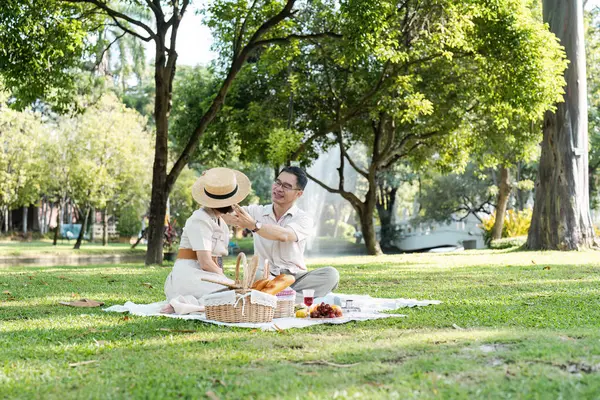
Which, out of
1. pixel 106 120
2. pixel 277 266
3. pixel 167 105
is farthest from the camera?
pixel 106 120

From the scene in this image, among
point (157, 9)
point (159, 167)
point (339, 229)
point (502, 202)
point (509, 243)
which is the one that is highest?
point (157, 9)

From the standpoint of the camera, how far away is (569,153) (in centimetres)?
1816

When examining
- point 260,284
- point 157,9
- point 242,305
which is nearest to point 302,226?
point 260,284

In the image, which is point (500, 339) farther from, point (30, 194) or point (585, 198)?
point (30, 194)

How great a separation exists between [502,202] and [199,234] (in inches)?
796

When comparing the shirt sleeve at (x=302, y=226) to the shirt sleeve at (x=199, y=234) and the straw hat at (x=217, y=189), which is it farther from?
the shirt sleeve at (x=199, y=234)

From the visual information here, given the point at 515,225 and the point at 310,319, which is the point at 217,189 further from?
the point at 515,225

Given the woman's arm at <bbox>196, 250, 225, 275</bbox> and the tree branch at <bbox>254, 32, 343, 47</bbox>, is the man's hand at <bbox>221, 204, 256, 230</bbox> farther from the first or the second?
the tree branch at <bbox>254, 32, 343, 47</bbox>

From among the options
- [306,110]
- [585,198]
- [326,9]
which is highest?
[326,9]

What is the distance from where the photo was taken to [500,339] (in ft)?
15.7

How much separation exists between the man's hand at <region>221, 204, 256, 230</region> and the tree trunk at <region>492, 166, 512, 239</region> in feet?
65.7

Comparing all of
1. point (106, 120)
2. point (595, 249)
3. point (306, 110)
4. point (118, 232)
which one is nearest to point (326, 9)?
point (306, 110)

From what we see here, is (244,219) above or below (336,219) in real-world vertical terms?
below

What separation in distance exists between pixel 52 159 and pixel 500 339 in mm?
32242
